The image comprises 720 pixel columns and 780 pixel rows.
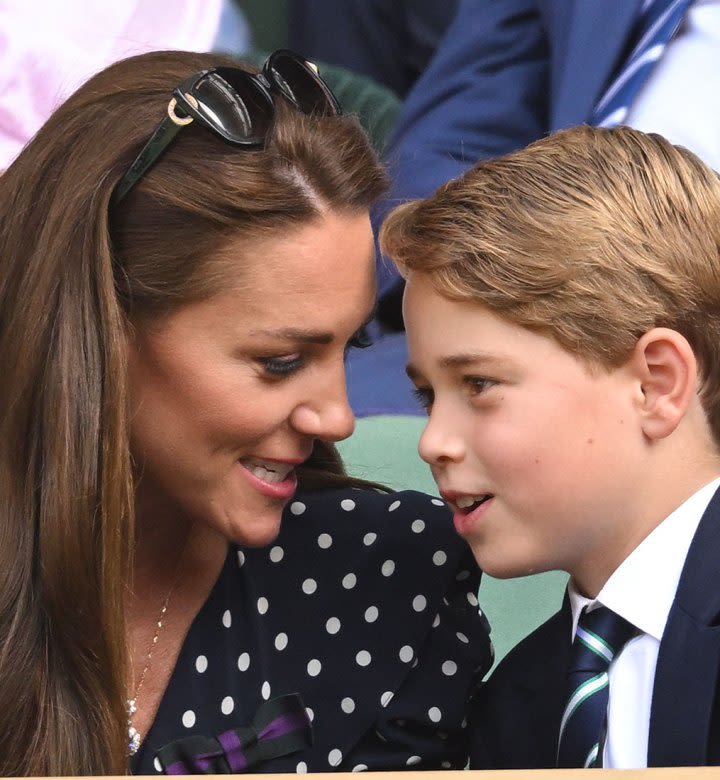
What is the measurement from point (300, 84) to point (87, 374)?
1.17 feet

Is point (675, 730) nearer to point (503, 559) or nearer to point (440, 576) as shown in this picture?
point (503, 559)

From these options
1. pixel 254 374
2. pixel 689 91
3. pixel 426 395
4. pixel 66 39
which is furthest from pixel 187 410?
pixel 66 39

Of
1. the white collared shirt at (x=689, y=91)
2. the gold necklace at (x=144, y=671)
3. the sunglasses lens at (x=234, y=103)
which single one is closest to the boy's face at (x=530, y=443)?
the sunglasses lens at (x=234, y=103)

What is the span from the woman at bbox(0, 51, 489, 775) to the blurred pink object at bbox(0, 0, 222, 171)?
3.51 feet

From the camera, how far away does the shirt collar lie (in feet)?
3.63

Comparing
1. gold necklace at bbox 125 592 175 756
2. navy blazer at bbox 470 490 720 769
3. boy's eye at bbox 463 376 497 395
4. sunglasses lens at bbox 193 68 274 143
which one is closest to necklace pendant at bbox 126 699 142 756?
gold necklace at bbox 125 592 175 756

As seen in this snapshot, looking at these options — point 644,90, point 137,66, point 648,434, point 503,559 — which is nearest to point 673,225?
point 648,434

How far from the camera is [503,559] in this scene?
1169 mm

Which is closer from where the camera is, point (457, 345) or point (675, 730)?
point (675, 730)

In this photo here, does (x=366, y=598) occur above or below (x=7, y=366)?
below

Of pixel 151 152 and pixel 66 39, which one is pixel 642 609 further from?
pixel 66 39

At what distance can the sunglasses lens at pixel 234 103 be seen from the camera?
119cm

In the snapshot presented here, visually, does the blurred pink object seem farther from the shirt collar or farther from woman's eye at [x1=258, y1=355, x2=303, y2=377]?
the shirt collar

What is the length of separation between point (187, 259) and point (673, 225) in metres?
0.43
